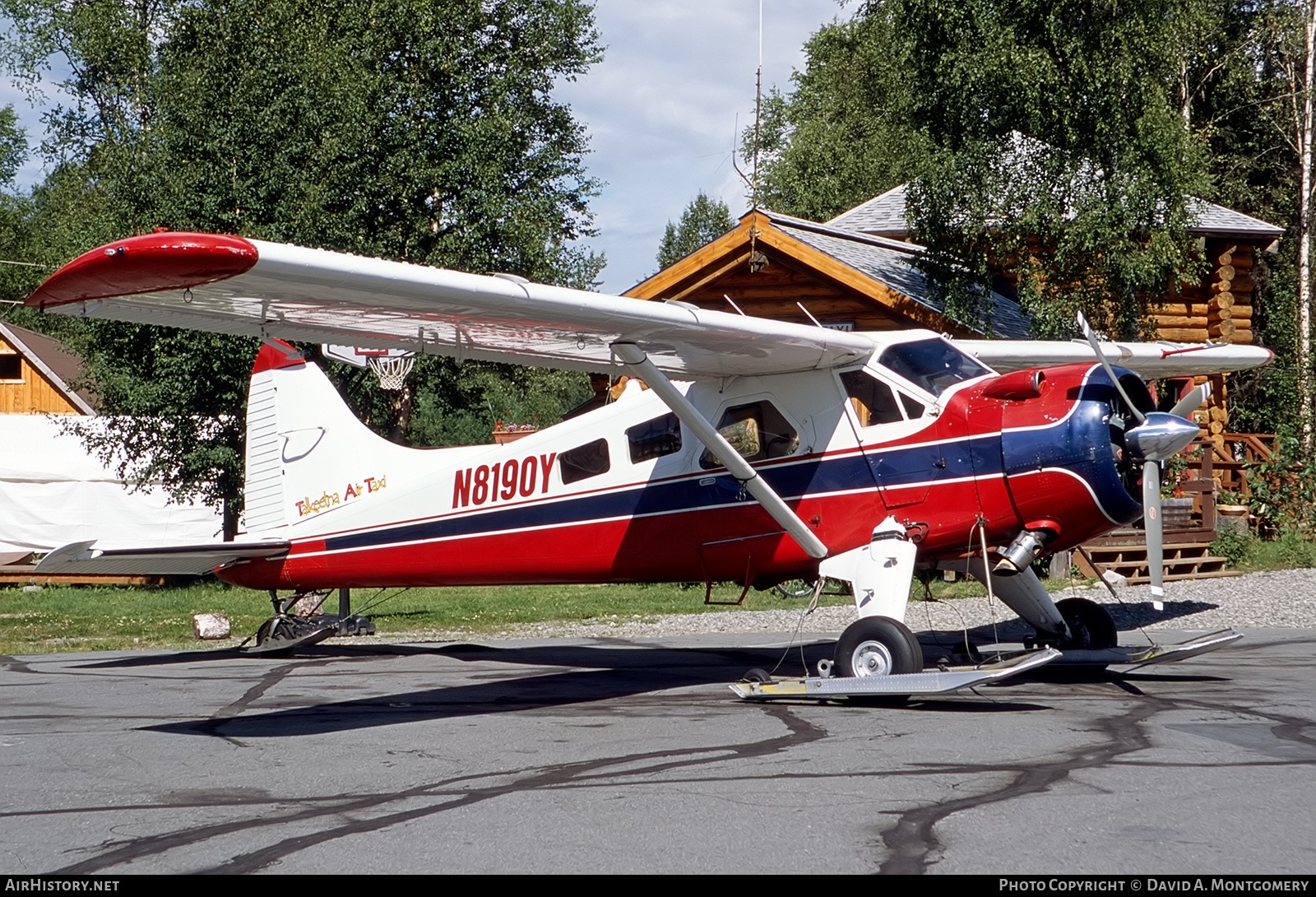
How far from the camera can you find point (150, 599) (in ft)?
66.7

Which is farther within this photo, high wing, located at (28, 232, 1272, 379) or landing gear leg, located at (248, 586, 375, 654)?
landing gear leg, located at (248, 586, 375, 654)

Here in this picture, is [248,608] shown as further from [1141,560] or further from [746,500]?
[1141,560]

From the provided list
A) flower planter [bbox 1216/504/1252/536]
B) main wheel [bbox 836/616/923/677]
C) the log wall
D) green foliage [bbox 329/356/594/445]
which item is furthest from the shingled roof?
the log wall

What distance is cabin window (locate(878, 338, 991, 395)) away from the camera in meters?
8.99

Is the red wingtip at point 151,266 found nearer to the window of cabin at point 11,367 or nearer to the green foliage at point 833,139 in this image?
the green foliage at point 833,139

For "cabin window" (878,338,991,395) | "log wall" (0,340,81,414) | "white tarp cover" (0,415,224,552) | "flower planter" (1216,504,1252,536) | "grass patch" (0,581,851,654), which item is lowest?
"grass patch" (0,581,851,654)

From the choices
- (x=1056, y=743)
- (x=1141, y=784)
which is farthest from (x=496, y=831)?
(x=1056, y=743)

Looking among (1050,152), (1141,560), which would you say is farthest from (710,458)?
(1050,152)

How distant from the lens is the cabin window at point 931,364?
8992 mm

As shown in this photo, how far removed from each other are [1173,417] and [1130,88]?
10.2 meters

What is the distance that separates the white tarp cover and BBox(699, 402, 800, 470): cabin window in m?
18.3

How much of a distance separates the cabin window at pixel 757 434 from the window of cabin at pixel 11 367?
35.4 meters

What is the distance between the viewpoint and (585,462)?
10.3 metres

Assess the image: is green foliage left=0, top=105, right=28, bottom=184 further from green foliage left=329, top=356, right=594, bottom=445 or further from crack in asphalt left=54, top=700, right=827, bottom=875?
crack in asphalt left=54, top=700, right=827, bottom=875
